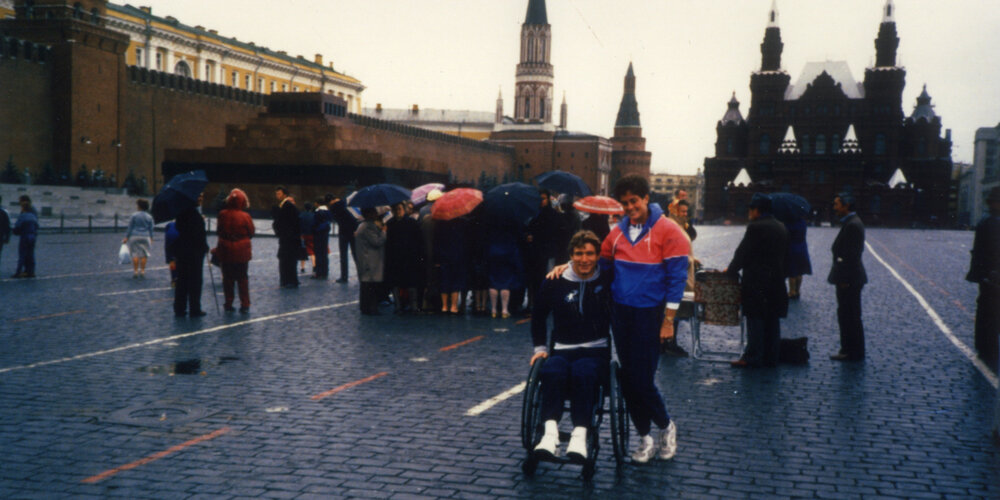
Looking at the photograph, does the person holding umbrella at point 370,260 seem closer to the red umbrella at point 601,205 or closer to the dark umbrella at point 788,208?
the red umbrella at point 601,205

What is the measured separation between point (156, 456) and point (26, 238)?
12070 millimetres

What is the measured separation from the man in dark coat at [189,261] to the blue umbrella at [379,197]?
6.81ft

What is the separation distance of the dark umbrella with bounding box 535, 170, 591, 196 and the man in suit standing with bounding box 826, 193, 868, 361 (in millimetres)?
4333

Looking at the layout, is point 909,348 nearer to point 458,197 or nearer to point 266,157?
point 458,197

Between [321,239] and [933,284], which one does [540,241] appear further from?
[933,284]

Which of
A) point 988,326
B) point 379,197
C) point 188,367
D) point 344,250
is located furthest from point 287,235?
point 988,326

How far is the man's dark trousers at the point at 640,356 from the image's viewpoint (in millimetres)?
5141

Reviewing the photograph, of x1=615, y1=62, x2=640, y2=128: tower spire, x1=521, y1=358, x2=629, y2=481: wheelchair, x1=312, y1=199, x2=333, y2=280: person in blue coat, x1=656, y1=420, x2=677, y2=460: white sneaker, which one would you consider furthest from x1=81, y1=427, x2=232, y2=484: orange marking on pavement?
x1=615, y1=62, x2=640, y2=128: tower spire

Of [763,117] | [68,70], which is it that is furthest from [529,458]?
[763,117]

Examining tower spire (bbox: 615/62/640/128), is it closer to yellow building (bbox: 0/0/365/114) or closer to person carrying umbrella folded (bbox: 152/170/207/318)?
yellow building (bbox: 0/0/365/114)

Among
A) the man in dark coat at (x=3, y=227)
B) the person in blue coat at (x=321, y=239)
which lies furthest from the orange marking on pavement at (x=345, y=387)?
the man in dark coat at (x=3, y=227)

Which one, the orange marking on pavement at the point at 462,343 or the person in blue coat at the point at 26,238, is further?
the person in blue coat at the point at 26,238

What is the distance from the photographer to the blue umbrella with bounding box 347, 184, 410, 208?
1212 cm

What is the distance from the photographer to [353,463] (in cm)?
520
